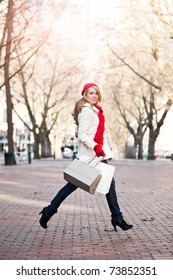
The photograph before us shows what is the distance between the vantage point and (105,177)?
25.1 feet

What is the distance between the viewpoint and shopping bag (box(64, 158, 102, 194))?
7.50m

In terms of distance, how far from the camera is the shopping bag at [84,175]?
24.6ft

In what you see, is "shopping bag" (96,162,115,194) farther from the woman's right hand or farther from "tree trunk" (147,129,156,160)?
"tree trunk" (147,129,156,160)

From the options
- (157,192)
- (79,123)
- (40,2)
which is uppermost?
(40,2)

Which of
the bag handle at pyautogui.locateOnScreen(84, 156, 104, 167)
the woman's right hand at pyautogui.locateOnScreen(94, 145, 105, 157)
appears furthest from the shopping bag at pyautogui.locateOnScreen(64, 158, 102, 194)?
the woman's right hand at pyautogui.locateOnScreen(94, 145, 105, 157)

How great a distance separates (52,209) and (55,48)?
37.3 m

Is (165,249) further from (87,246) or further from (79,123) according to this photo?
(79,123)

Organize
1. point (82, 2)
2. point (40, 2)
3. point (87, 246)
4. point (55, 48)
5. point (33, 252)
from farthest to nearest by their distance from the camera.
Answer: point (55, 48)
point (82, 2)
point (40, 2)
point (87, 246)
point (33, 252)

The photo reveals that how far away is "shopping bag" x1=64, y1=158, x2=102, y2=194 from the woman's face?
26.5 inches

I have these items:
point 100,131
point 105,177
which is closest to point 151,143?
point 100,131

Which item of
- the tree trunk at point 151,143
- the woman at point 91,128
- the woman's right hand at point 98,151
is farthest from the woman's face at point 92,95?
the tree trunk at point 151,143

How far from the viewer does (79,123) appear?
25.4 ft

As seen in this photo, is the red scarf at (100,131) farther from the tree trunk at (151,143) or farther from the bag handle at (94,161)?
the tree trunk at (151,143)
